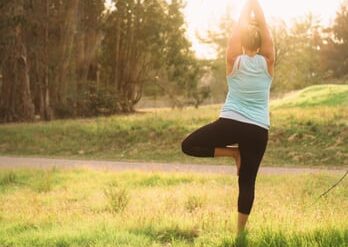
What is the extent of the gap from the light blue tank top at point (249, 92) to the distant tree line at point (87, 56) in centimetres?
2151

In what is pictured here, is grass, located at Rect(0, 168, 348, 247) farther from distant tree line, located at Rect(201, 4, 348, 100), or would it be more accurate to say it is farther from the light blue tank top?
distant tree line, located at Rect(201, 4, 348, 100)

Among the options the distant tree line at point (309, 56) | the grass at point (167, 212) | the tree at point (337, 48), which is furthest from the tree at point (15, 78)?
the tree at point (337, 48)

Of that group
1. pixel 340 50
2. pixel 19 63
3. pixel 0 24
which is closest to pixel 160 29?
pixel 19 63

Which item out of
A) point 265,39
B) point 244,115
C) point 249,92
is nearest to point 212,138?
point 244,115

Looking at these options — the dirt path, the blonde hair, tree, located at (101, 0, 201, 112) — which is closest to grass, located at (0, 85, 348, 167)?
the dirt path

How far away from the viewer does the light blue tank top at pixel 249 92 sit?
594 cm

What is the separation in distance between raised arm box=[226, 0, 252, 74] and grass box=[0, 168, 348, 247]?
159 cm

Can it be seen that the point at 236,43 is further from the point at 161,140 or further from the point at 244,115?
the point at 161,140

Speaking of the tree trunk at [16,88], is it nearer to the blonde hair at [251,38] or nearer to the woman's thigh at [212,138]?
the blonde hair at [251,38]

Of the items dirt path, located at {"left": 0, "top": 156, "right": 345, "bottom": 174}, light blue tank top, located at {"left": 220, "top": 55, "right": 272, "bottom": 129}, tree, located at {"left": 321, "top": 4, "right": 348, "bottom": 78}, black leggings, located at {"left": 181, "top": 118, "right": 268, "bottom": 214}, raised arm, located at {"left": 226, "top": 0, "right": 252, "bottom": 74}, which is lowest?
dirt path, located at {"left": 0, "top": 156, "right": 345, "bottom": 174}

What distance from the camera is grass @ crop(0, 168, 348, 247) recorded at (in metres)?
6.10

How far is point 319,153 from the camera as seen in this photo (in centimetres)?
1741

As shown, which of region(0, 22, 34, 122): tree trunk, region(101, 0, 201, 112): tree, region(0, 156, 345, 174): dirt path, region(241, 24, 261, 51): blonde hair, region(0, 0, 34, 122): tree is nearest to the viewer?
region(241, 24, 261, 51): blonde hair

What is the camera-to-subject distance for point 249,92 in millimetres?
5969
